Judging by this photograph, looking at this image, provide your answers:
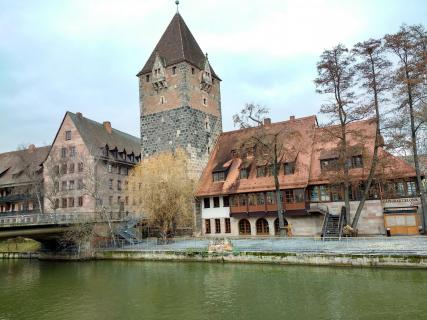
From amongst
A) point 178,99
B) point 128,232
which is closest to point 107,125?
point 178,99

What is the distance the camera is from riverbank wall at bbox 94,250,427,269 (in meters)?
20.6

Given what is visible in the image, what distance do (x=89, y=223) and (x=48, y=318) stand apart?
18.5 m

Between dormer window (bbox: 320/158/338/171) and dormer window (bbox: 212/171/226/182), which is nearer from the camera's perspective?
dormer window (bbox: 320/158/338/171)

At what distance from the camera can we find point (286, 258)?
937 inches

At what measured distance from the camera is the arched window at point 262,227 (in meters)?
37.0

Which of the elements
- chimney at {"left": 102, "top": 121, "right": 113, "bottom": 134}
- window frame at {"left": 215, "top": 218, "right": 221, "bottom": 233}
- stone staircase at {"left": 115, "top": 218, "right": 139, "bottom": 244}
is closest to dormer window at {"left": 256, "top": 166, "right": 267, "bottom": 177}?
window frame at {"left": 215, "top": 218, "right": 221, "bottom": 233}

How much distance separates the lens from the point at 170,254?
2880cm

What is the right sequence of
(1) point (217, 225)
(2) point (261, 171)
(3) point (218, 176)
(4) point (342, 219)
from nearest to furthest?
1. (4) point (342, 219)
2. (2) point (261, 171)
3. (1) point (217, 225)
4. (3) point (218, 176)

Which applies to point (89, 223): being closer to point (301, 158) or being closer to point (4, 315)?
point (4, 315)

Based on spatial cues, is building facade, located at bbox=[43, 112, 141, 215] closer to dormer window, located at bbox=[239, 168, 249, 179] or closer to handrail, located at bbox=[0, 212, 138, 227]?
handrail, located at bbox=[0, 212, 138, 227]

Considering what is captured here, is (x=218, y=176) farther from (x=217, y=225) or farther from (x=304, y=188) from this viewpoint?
(x=304, y=188)

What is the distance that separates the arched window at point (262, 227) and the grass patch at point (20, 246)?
74.1 ft

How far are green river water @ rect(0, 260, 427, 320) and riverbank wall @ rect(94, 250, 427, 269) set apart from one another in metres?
0.52

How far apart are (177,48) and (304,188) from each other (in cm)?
2228
